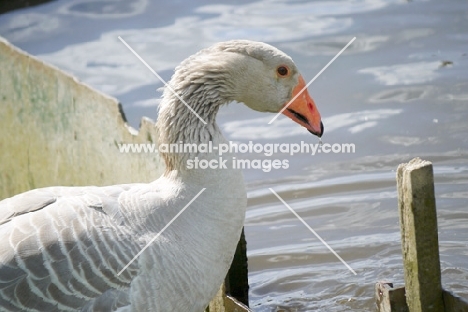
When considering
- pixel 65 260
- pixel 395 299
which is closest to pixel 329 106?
pixel 395 299

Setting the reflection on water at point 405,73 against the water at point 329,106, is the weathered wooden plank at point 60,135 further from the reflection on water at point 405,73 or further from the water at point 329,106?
the reflection on water at point 405,73

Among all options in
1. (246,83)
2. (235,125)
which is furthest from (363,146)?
(246,83)

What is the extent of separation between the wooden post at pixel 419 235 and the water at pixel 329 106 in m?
1.62

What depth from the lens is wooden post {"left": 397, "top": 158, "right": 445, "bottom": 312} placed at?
163 inches

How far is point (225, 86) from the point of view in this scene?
4.49 metres

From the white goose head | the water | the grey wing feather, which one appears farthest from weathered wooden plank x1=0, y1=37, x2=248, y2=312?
the water

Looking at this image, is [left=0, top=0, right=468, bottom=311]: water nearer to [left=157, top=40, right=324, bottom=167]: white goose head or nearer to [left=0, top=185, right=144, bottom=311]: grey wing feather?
[left=157, top=40, right=324, bottom=167]: white goose head

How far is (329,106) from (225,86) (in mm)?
4370

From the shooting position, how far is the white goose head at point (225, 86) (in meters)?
4.43

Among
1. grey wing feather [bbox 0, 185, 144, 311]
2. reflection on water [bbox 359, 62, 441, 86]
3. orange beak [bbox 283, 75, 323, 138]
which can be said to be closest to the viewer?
grey wing feather [bbox 0, 185, 144, 311]

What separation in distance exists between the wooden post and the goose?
0.65 metres

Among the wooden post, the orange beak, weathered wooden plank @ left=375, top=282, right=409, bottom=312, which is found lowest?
weathered wooden plank @ left=375, top=282, right=409, bottom=312

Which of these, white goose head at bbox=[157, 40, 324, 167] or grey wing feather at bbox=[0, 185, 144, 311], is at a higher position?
white goose head at bbox=[157, 40, 324, 167]

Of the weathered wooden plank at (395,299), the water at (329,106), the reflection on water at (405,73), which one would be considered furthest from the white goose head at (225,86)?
the reflection on water at (405,73)
